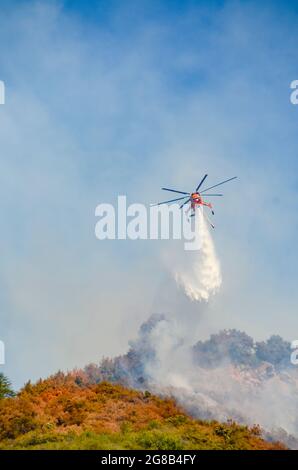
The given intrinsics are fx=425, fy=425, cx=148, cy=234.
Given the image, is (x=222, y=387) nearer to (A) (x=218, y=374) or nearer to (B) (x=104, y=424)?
(A) (x=218, y=374)

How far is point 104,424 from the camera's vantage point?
3203 centimetres

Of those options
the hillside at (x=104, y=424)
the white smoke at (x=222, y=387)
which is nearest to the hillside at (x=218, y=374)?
the white smoke at (x=222, y=387)

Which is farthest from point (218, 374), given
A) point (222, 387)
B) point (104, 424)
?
point (104, 424)

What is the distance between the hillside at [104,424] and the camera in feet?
91.8

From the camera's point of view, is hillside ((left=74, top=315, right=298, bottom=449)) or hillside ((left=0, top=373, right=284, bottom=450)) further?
hillside ((left=74, top=315, right=298, bottom=449))

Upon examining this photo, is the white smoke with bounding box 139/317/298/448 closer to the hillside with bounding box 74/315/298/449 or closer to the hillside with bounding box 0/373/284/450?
the hillside with bounding box 74/315/298/449

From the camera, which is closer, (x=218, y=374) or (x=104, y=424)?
(x=104, y=424)

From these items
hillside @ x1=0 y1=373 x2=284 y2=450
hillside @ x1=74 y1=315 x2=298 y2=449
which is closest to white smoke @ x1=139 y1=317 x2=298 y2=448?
hillside @ x1=74 y1=315 x2=298 y2=449

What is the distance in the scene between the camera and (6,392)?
40.2 m

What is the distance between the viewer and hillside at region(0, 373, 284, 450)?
2798cm
